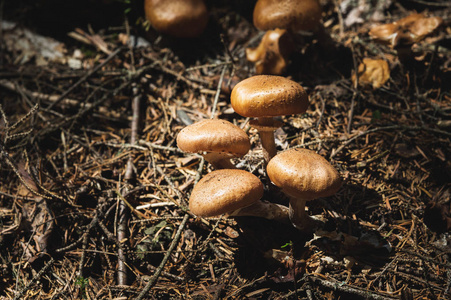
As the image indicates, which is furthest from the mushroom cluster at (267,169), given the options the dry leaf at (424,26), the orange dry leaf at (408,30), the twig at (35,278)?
the dry leaf at (424,26)

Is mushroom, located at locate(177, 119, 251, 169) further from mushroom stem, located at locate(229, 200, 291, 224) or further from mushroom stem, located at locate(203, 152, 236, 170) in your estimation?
mushroom stem, located at locate(229, 200, 291, 224)

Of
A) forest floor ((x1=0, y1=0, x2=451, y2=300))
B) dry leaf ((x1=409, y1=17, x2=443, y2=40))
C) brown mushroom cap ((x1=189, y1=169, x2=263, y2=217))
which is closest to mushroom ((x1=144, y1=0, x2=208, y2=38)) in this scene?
forest floor ((x1=0, y1=0, x2=451, y2=300))

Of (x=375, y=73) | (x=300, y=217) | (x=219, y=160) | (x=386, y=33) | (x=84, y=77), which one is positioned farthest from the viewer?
(x=84, y=77)

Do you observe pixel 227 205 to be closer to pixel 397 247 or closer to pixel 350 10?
pixel 397 247

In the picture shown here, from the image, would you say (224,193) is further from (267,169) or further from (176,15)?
(176,15)

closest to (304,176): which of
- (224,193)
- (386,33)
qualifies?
(224,193)

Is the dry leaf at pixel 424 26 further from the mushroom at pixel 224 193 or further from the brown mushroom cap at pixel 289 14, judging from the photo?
the mushroom at pixel 224 193
